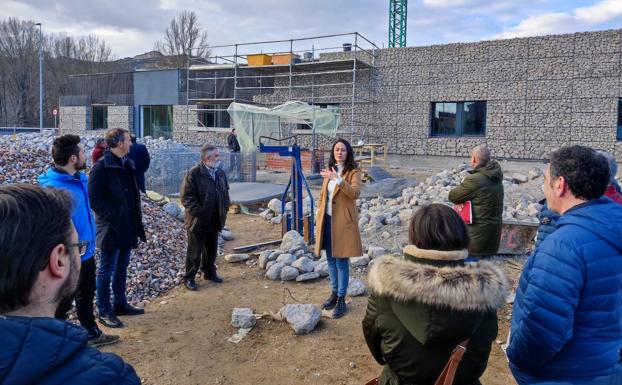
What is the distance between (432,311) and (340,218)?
3.01 meters

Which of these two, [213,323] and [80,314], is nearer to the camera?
[80,314]

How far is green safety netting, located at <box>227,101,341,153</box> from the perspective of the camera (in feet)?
53.9

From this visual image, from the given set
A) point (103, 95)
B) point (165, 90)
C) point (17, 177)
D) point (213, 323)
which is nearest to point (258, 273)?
point (213, 323)

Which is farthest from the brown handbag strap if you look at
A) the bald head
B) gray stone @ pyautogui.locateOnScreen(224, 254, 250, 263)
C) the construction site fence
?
the construction site fence

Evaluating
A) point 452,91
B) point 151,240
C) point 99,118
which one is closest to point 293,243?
point 151,240

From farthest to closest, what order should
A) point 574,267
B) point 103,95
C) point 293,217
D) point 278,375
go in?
point 103,95 → point 293,217 → point 278,375 → point 574,267

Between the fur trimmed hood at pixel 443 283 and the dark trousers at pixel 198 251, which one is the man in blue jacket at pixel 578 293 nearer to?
the fur trimmed hood at pixel 443 283

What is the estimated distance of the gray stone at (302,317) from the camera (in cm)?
466

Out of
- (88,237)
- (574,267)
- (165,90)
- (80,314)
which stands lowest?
(80,314)

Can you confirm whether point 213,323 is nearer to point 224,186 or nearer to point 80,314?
point 80,314

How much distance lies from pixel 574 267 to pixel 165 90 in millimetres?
32788

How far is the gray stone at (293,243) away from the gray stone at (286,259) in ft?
0.84

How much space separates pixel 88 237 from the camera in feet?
13.2

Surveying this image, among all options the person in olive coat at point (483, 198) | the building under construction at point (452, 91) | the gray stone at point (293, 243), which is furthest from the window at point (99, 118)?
the person in olive coat at point (483, 198)
